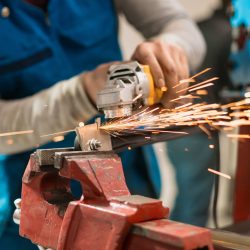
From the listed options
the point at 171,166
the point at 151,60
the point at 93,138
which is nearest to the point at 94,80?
the point at 151,60

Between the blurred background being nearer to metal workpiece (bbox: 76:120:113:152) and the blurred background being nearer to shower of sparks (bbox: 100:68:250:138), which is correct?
shower of sparks (bbox: 100:68:250:138)

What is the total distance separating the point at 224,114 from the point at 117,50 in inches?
12.9

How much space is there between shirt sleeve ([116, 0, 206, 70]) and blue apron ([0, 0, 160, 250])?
0.05m

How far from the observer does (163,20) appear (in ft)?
4.15

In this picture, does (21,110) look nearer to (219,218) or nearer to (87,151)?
(87,151)

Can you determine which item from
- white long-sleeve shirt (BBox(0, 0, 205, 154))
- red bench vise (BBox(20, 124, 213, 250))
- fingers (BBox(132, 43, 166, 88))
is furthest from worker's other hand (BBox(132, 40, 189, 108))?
red bench vise (BBox(20, 124, 213, 250))

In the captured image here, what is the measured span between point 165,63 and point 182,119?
0.11 meters

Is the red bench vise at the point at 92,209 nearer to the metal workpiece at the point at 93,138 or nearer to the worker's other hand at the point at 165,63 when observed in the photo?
the metal workpiece at the point at 93,138

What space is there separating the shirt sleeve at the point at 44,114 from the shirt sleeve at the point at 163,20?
29 cm

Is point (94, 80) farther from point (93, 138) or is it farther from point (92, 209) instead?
point (92, 209)

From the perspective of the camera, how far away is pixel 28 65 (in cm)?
112

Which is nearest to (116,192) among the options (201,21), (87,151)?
(87,151)

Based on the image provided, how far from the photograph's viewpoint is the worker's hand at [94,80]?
99 cm

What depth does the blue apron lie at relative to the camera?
1067mm
